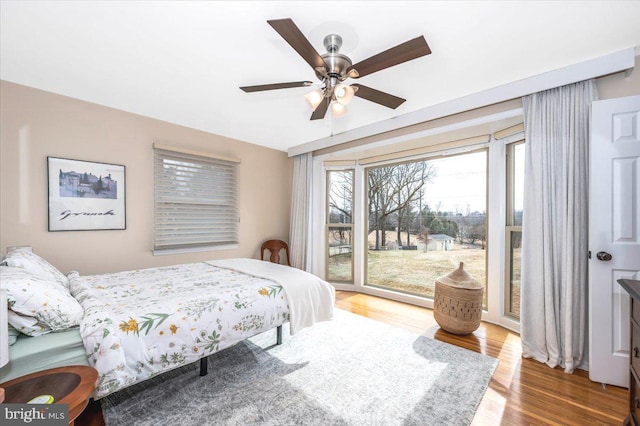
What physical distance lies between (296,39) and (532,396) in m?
2.73

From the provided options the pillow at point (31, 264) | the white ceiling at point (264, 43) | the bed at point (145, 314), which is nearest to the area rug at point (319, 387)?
the bed at point (145, 314)

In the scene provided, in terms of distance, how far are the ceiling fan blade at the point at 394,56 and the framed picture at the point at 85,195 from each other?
280 cm

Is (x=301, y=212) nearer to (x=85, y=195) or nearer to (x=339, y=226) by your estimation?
(x=339, y=226)

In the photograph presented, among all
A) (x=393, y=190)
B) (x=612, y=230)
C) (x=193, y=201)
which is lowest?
(x=612, y=230)

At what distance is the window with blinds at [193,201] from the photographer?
3.40m

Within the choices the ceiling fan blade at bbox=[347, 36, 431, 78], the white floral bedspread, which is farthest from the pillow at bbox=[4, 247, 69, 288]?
the ceiling fan blade at bbox=[347, 36, 431, 78]

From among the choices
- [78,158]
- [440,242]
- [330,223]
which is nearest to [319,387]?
[440,242]

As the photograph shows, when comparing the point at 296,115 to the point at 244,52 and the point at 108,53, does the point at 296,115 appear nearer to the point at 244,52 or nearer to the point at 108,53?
the point at 244,52

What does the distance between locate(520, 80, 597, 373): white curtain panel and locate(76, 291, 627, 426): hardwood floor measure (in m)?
0.18

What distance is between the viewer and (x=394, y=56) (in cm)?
160

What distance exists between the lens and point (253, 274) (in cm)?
260

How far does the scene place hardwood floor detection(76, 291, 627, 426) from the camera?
65.1 inches

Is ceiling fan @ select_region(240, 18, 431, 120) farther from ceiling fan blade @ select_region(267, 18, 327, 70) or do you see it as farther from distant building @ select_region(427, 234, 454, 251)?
distant building @ select_region(427, 234, 454, 251)

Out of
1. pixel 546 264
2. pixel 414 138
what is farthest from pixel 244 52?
pixel 546 264
